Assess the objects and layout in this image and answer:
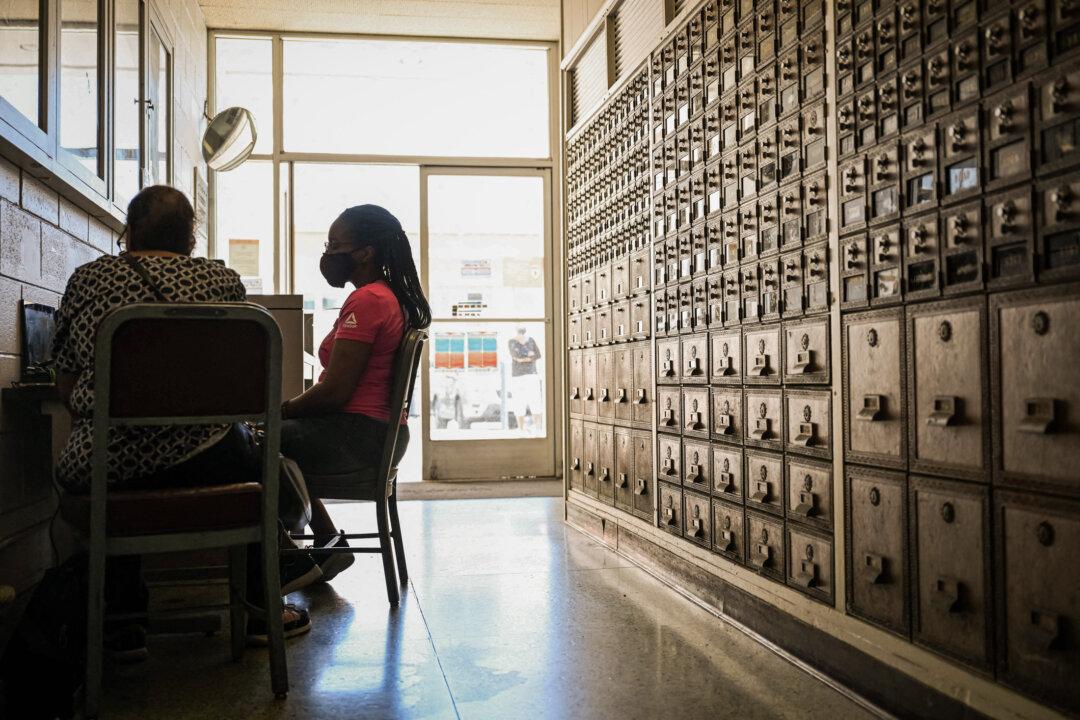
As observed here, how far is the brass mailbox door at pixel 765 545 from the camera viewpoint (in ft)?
8.45

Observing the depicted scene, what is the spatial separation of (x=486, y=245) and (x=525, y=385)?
1068 mm

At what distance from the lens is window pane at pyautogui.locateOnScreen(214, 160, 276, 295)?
6375 mm

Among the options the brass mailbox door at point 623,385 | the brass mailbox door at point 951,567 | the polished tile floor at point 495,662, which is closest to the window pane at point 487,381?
the brass mailbox door at point 623,385

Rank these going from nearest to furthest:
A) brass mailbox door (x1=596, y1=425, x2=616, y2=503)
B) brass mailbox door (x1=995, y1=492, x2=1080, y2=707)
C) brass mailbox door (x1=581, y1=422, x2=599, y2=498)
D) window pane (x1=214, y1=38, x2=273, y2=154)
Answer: brass mailbox door (x1=995, y1=492, x2=1080, y2=707) < brass mailbox door (x1=596, y1=425, x2=616, y2=503) < brass mailbox door (x1=581, y1=422, x2=599, y2=498) < window pane (x1=214, y1=38, x2=273, y2=154)

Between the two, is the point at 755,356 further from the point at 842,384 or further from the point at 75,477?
the point at 75,477

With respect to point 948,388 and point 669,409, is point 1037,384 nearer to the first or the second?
point 948,388

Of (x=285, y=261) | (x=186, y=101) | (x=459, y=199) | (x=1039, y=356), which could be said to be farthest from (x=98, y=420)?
(x=459, y=199)

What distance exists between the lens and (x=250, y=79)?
650 cm

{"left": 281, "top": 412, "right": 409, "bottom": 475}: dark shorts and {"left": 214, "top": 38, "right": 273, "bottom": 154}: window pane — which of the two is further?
{"left": 214, "top": 38, "right": 273, "bottom": 154}: window pane

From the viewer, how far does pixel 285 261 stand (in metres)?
6.39

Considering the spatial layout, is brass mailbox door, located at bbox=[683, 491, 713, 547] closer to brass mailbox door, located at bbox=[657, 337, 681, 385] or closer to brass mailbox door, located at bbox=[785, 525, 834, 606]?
brass mailbox door, located at bbox=[657, 337, 681, 385]

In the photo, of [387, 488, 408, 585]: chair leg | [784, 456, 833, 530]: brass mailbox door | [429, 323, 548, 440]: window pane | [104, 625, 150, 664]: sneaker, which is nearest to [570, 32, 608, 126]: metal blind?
[429, 323, 548, 440]: window pane

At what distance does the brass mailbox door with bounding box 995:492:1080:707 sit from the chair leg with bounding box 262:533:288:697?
4.86 ft

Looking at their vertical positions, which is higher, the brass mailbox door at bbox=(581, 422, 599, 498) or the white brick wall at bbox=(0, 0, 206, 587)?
the white brick wall at bbox=(0, 0, 206, 587)
